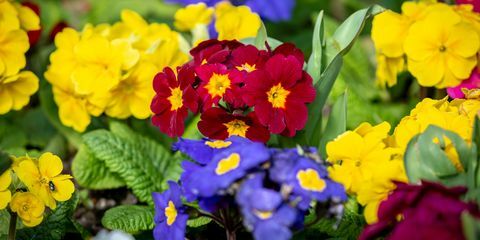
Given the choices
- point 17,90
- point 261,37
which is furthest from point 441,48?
point 17,90

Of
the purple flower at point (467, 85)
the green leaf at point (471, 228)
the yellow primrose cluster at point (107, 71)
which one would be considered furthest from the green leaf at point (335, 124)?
the green leaf at point (471, 228)

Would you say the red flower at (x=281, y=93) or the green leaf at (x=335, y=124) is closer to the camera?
the red flower at (x=281, y=93)

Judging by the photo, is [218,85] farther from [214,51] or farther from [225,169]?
[225,169]

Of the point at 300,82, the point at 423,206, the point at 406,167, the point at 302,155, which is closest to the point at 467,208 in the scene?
the point at 423,206

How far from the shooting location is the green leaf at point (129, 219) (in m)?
1.89

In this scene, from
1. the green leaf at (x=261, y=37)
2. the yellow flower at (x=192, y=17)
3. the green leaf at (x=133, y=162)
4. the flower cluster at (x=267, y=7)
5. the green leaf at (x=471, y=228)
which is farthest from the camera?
the flower cluster at (x=267, y=7)

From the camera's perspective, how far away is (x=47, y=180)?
1.72 metres

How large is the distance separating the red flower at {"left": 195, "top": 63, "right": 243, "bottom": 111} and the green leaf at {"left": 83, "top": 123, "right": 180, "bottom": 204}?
1.36 feet

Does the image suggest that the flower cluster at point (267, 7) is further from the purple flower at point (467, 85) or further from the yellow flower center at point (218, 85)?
the yellow flower center at point (218, 85)

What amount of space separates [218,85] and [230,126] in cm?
11

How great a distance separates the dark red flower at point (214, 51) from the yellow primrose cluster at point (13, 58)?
54 centimetres

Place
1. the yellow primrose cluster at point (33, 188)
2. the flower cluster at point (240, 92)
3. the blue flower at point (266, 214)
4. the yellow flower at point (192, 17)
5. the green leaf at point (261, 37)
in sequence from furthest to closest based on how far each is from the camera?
the yellow flower at point (192, 17)
the green leaf at point (261, 37)
the flower cluster at point (240, 92)
the yellow primrose cluster at point (33, 188)
the blue flower at point (266, 214)

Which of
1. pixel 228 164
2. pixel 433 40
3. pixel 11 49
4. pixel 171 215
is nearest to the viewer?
pixel 228 164

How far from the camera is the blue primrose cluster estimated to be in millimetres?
1375
